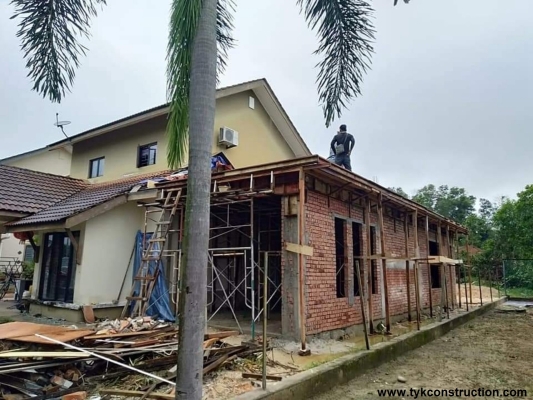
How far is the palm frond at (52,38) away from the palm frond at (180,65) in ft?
7.49

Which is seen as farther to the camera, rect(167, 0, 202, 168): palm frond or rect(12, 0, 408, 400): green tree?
rect(167, 0, 202, 168): palm frond

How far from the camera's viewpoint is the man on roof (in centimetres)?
1061

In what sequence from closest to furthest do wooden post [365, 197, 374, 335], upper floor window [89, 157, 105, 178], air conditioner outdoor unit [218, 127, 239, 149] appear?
wooden post [365, 197, 374, 335] < air conditioner outdoor unit [218, 127, 239, 149] < upper floor window [89, 157, 105, 178]

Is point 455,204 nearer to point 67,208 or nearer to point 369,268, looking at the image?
point 369,268

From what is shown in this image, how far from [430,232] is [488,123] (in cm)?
1121

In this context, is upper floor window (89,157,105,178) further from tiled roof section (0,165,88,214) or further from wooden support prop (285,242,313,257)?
wooden support prop (285,242,313,257)

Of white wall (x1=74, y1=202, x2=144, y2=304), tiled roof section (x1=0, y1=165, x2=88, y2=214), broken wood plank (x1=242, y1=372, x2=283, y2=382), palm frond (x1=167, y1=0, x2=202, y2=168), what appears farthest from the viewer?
tiled roof section (x1=0, y1=165, x2=88, y2=214)

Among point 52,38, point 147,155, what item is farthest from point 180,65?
point 147,155

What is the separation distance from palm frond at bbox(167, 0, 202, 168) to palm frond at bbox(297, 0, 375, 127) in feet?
8.85

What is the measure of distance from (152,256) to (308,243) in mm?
4433

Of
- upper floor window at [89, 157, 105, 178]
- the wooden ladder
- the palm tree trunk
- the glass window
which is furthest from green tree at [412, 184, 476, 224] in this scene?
the palm tree trunk

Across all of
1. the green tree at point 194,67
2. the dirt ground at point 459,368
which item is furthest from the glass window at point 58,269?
the dirt ground at point 459,368

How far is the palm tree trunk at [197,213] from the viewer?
3508mm

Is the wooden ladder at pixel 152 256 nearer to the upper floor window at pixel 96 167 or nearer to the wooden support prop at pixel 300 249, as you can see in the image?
the wooden support prop at pixel 300 249
